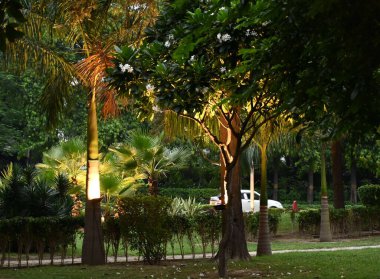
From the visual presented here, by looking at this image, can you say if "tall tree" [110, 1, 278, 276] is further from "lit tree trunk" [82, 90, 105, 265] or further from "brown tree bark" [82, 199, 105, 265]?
"brown tree bark" [82, 199, 105, 265]

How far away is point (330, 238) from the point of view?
64.0ft

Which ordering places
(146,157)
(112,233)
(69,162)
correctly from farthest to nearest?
1. (69,162)
2. (146,157)
3. (112,233)

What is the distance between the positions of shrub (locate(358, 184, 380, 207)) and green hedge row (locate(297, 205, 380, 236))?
55 cm

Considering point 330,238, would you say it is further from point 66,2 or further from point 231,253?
point 66,2

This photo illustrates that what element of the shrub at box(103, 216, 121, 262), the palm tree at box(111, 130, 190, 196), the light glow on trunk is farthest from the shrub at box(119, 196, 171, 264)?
the palm tree at box(111, 130, 190, 196)

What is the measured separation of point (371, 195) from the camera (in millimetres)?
21875

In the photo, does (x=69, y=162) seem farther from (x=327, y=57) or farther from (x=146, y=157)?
(x=327, y=57)

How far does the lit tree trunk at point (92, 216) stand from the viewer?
43.2 feet

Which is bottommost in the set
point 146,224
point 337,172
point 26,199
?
point 146,224

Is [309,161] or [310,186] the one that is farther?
[310,186]

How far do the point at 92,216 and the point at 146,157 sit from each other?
21.0ft

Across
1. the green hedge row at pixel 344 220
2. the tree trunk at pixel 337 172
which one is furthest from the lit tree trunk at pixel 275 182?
the green hedge row at pixel 344 220

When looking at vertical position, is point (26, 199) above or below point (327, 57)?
below

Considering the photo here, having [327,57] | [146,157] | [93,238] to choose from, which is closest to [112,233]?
[93,238]
